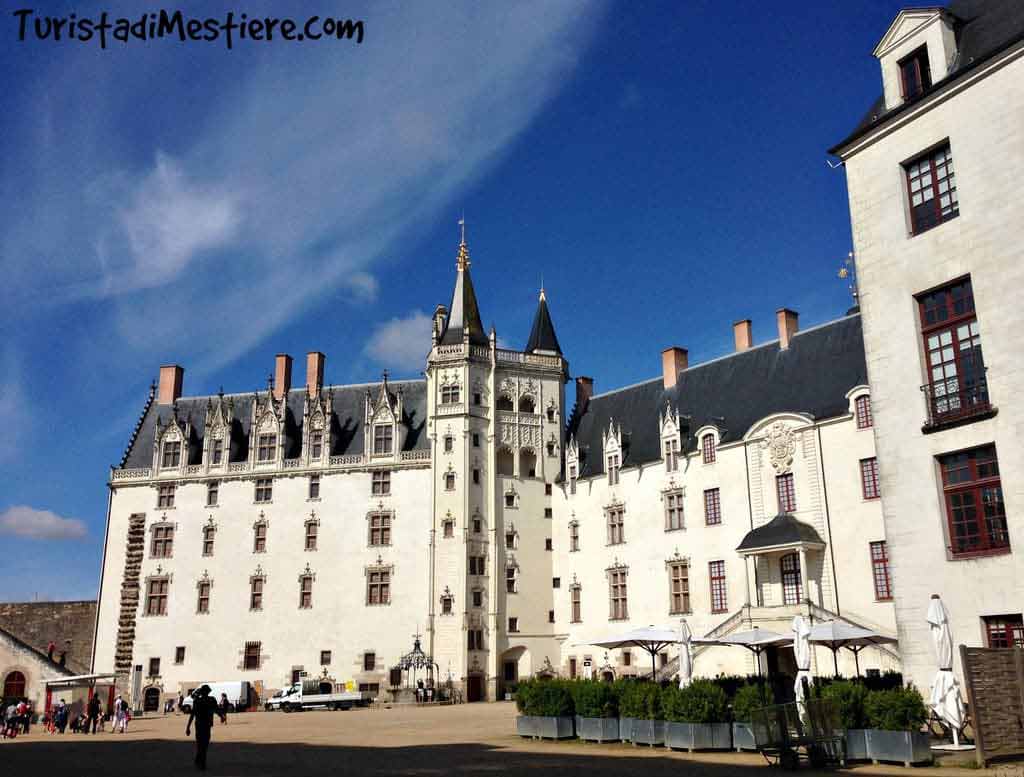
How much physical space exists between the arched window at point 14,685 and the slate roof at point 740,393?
91.9 feet

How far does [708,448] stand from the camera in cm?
3744

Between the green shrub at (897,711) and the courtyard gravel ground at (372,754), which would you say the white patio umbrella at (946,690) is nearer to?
the green shrub at (897,711)

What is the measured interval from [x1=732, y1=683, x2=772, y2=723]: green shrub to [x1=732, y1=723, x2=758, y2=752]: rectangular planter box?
5.8 inches

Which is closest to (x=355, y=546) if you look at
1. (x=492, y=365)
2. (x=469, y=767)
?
(x=492, y=365)

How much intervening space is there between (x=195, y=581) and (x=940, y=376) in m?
37.1

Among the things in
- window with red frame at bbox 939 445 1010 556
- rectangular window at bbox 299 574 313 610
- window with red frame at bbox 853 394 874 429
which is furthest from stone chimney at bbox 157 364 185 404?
window with red frame at bbox 939 445 1010 556

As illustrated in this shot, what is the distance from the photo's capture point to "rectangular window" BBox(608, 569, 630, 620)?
40062 millimetres

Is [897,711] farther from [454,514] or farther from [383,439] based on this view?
[383,439]

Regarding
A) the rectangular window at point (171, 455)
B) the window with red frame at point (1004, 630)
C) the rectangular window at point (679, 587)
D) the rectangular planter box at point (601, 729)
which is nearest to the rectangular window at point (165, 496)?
the rectangular window at point (171, 455)

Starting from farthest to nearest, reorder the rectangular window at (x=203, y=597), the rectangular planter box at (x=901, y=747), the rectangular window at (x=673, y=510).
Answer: the rectangular window at (x=203, y=597), the rectangular window at (x=673, y=510), the rectangular planter box at (x=901, y=747)

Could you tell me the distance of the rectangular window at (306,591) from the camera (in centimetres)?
4400

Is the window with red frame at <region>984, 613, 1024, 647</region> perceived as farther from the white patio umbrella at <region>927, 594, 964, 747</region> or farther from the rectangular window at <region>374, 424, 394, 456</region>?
the rectangular window at <region>374, 424, 394, 456</region>

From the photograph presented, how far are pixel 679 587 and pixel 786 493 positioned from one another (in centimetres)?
659

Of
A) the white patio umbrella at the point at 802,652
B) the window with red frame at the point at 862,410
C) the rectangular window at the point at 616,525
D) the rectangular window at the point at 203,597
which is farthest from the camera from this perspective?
the rectangular window at the point at 203,597
